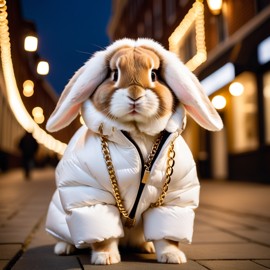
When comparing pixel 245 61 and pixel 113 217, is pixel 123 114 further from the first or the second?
pixel 245 61

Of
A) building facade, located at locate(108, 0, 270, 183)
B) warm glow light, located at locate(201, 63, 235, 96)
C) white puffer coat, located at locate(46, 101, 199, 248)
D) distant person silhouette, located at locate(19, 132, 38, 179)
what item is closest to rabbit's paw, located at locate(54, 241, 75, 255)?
white puffer coat, located at locate(46, 101, 199, 248)

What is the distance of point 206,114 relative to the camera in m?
2.86

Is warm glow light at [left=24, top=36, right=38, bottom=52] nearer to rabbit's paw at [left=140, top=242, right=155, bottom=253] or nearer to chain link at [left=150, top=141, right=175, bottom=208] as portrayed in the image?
rabbit's paw at [left=140, top=242, right=155, bottom=253]

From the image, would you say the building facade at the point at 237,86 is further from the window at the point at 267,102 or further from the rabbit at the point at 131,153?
the rabbit at the point at 131,153

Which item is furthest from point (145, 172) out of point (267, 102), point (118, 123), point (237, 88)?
point (237, 88)

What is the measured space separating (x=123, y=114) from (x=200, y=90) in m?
0.53

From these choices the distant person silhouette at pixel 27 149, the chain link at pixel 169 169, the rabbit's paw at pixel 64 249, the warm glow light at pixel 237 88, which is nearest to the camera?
the chain link at pixel 169 169

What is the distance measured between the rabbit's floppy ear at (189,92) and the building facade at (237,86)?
25.4 feet

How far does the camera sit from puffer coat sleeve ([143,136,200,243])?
2.82 metres

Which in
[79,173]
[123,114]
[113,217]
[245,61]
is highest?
[245,61]

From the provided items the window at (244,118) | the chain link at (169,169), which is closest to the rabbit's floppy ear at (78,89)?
the chain link at (169,169)

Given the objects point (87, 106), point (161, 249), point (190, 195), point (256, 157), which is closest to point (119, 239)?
point (161, 249)

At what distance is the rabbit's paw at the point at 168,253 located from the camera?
282cm

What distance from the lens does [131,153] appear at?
8.92 feet
